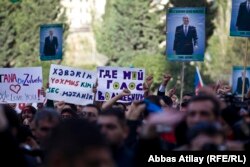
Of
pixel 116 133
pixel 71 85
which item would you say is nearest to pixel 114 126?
pixel 116 133

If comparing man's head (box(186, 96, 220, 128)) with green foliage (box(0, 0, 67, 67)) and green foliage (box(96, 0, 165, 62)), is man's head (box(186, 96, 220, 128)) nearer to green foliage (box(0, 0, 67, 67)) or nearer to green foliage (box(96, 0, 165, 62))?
green foliage (box(0, 0, 67, 67))

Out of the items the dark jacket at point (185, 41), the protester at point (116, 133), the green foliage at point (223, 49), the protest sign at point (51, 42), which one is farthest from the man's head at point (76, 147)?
the green foliage at point (223, 49)

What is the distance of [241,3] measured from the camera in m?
17.4

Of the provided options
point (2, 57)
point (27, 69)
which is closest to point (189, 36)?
point (27, 69)

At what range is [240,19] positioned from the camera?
17438 millimetres

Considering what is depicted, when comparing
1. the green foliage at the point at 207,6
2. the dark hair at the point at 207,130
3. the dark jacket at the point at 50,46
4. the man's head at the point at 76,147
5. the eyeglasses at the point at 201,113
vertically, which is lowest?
the green foliage at the point at 207,6

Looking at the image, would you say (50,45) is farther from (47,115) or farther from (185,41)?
(47,115)

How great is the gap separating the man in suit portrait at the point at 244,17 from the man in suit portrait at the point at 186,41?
74cm

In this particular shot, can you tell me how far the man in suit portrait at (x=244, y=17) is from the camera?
56.8ft

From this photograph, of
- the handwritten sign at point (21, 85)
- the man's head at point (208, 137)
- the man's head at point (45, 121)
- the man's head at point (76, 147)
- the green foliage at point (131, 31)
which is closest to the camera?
the man's head at point (76, 147)

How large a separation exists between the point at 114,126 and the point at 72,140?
95.7 inches

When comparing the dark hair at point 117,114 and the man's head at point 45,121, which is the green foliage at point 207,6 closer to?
the man's head at point 45,121

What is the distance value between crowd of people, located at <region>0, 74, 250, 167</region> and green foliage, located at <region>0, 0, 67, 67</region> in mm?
56825

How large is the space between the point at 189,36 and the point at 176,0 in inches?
1640
